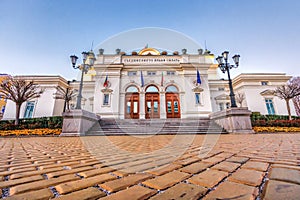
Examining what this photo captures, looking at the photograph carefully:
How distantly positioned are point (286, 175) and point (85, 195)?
1473mm

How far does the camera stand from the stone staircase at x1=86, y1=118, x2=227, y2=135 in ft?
27.3

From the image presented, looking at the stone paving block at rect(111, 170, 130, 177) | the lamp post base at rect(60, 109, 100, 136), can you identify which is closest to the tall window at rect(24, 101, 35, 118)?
the lamp post base at rect(60, 109, 100, 136)

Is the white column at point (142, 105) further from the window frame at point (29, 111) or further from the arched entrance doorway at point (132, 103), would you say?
the window frame at point (29, 111)

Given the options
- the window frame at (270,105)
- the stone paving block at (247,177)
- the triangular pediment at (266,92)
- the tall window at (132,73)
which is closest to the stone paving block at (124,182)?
the stone paving block at (247,177)

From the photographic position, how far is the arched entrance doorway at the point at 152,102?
54.6 ft

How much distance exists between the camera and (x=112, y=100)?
16375 millimetres

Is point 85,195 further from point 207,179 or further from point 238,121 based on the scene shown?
point 238,121

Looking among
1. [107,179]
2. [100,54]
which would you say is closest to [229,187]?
[107,179]

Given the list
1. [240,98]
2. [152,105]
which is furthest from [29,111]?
[240,98]

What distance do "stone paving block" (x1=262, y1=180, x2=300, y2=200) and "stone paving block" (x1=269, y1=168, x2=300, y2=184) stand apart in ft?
0.30

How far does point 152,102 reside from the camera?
17062 mm

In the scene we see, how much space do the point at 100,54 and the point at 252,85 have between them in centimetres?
2137

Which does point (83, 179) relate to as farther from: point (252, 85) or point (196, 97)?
point (252, 85)

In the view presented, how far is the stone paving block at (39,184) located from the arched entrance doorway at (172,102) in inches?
624
